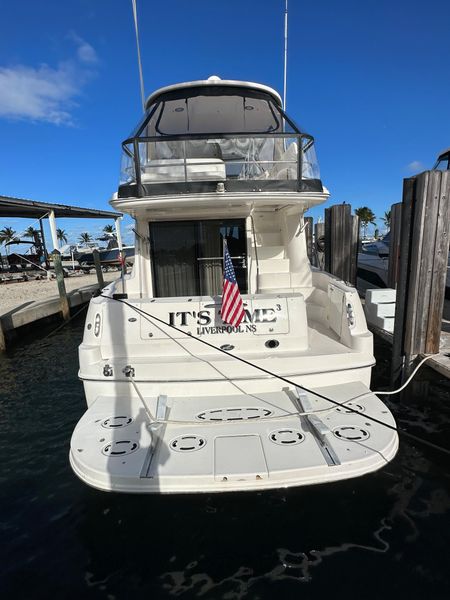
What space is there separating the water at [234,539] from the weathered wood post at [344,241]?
6485 mm

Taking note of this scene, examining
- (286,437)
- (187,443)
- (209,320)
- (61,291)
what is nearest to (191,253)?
(209,320)

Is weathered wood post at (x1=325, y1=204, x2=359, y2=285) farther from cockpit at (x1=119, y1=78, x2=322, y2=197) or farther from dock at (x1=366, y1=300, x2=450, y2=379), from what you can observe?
cockpit at (x1=119, y1=78, x2=322, y2=197)

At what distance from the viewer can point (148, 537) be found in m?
2.79

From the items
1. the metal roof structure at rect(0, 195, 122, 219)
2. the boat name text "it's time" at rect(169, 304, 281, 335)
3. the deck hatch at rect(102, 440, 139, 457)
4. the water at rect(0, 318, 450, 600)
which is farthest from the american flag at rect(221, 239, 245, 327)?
the metal roof structure at rect(0, 195, 122, 219)

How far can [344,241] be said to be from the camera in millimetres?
9664

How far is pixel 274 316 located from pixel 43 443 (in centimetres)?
344

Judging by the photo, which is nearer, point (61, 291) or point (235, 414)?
point (235, 414)

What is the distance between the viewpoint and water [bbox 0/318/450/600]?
96.0 inches

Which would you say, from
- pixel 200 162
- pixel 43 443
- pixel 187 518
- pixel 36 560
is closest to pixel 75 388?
pixel 43 443

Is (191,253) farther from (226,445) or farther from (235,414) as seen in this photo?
(226,445)

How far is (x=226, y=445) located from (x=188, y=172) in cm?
345

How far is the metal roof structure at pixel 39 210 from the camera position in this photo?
16.7m

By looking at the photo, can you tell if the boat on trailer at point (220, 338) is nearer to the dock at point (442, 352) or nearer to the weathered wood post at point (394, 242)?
the dock at point (442, 352)

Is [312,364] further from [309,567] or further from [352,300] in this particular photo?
[309,567]
